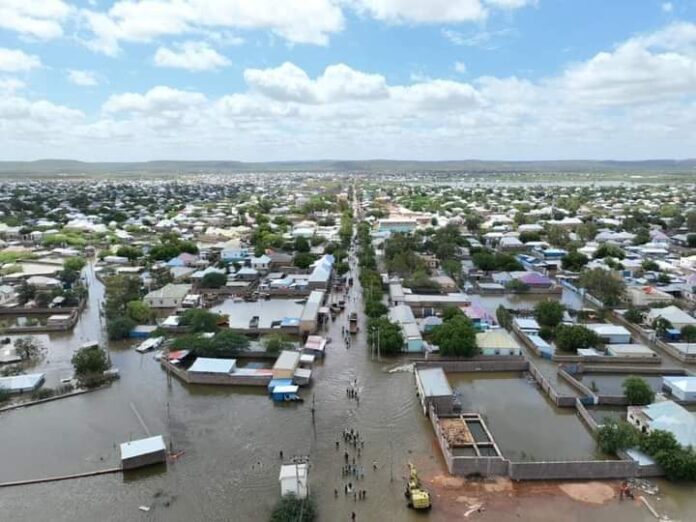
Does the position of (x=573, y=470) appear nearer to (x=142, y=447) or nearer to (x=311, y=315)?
(x=142, y=447)

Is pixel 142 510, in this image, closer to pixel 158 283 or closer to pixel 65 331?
pixel 65 331

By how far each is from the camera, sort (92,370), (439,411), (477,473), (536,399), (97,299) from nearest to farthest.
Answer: (477,473)
(439,411)
(536,399)
(92,370)
(97,299)

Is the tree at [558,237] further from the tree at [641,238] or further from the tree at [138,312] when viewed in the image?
the tree at [138,312]

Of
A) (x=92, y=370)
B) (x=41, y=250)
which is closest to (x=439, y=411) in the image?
(x=92, y=370)

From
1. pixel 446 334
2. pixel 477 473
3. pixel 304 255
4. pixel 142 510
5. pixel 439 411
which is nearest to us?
pixel 142 510

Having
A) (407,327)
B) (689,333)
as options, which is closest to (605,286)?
(689,333)

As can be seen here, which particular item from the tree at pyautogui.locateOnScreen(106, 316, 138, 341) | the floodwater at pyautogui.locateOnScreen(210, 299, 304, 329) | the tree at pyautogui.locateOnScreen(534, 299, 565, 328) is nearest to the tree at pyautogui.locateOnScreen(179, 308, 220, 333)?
the floodwater at pyautogui.locateOnScreen(210, 299, 304, 329)
